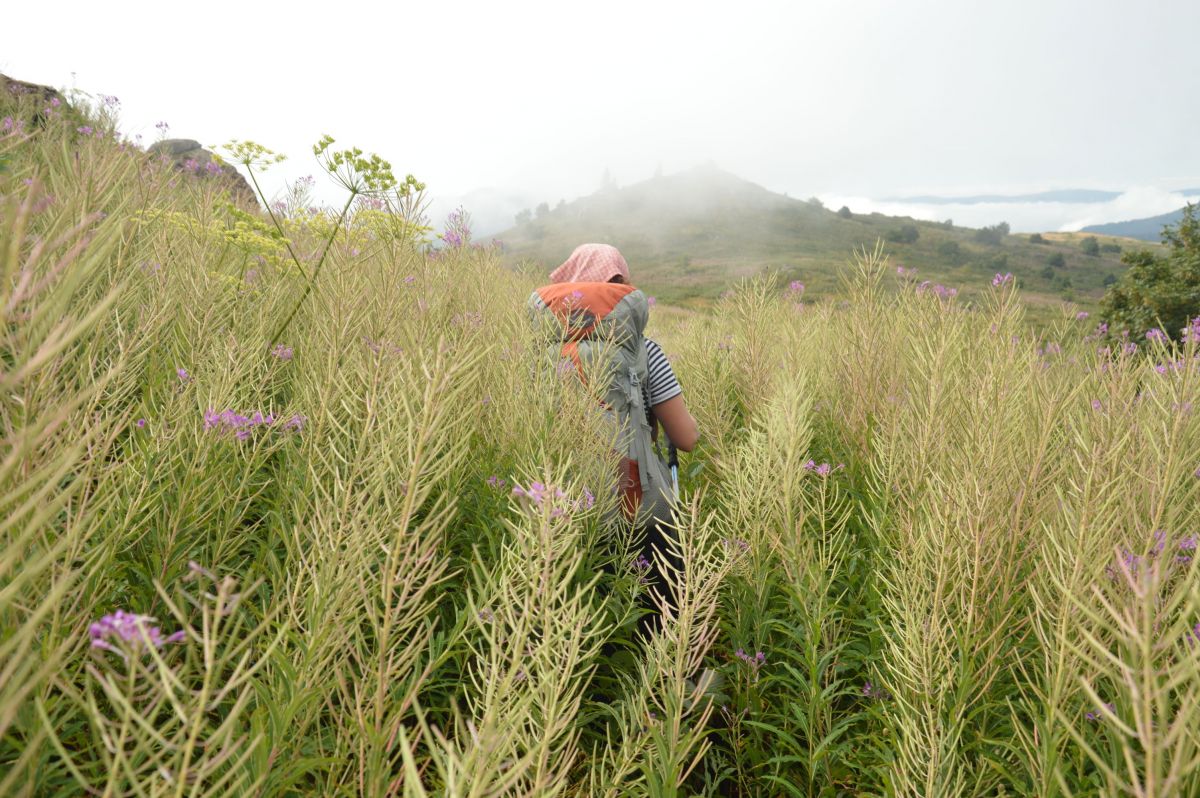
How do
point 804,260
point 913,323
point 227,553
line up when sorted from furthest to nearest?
point 804,260 < point 913,323 < point 227,553

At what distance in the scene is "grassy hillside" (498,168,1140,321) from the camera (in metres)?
59.9

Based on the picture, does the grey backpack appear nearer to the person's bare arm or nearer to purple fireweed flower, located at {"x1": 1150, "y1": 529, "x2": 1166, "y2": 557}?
the person's bare arm

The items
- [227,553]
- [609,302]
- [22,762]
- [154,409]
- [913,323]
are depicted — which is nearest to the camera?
[22,762]

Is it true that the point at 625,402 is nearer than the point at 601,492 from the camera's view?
No

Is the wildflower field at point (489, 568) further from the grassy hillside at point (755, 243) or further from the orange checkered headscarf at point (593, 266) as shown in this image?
the grassy hillside at point (755, 243)

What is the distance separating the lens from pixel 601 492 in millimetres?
2225

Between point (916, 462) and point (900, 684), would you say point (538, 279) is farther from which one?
point (900, 684)

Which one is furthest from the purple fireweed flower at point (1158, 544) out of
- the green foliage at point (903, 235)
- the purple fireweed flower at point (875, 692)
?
the green foliage at point (903, 235)

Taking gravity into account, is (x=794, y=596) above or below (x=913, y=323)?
below

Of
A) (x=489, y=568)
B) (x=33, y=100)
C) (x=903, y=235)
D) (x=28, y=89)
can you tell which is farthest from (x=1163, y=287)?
(x=903, y=235)

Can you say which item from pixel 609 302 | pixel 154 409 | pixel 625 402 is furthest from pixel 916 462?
pixel 154 409

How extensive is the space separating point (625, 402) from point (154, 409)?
2003 millimetres

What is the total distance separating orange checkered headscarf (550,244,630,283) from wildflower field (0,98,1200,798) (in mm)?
580

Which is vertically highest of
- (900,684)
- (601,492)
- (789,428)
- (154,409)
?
(154,409)
